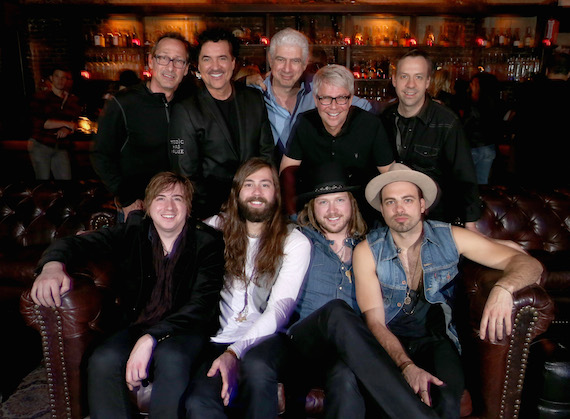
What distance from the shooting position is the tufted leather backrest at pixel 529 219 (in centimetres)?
330

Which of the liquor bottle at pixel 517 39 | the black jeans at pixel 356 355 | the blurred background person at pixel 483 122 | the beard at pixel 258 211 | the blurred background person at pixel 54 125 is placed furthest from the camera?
the liquor bottle at pixel 517 39

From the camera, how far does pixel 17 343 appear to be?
3104mm

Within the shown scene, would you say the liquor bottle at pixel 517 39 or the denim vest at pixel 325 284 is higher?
the liquor bottle at pixel 517 39

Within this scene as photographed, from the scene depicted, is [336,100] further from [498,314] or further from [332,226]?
[498,314]

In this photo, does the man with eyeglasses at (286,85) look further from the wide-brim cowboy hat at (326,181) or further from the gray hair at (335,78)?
the wide-brim cowboy hat at (326,181)

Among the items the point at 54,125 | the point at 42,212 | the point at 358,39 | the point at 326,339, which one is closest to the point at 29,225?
the point at 42,212

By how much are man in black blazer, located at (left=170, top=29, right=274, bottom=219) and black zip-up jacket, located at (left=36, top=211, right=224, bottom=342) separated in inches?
19.6

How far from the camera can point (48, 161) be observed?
4953 millimetres

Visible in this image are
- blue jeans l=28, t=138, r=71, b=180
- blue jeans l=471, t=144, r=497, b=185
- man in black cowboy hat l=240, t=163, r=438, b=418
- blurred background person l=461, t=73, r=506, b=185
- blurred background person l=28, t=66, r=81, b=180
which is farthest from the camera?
blue jeans l=28, t=138, r=71, b=180

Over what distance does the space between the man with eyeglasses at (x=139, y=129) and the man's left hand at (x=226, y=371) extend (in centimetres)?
118

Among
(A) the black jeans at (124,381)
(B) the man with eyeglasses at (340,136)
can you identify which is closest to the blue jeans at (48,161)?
(B) the man with eyeglasses at (340,136)

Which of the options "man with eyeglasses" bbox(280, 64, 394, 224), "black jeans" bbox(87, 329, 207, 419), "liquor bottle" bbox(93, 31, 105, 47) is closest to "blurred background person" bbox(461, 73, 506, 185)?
"man with eyeglasses" bbox(280, 64, 394, 224)

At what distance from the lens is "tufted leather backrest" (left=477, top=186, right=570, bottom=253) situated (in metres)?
3.30

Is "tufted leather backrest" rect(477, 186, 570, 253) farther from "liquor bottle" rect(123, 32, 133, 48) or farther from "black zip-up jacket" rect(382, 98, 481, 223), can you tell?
"liquor bottle" rect(123, 32, 133, 48)
